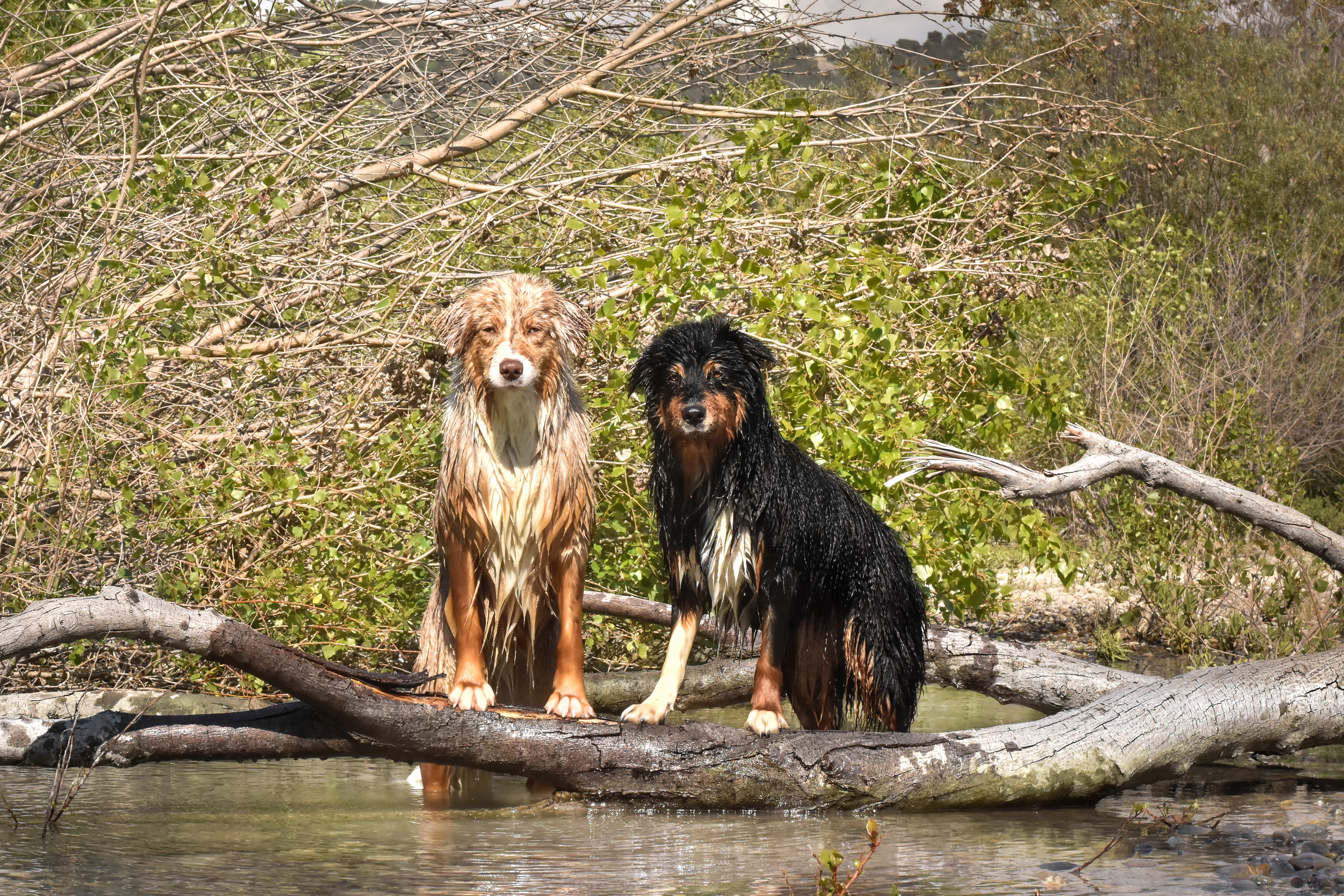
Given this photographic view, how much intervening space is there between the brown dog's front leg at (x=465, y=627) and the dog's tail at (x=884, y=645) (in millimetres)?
1610

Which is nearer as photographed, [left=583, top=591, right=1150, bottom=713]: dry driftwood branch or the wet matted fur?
the wet matted fur

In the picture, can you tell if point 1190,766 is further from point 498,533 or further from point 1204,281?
point 1204,281

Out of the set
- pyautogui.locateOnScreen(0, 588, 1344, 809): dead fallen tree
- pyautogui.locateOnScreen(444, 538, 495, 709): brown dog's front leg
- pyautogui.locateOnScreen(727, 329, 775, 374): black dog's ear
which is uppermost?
pyautogui.locateOnScreen(727, 329, 775, 374): black dog's ear

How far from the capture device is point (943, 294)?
8.48m

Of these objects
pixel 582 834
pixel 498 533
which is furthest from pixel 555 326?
pixel 582 834

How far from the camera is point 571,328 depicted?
555cm

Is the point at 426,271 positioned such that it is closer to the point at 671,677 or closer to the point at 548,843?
the point at 671,677

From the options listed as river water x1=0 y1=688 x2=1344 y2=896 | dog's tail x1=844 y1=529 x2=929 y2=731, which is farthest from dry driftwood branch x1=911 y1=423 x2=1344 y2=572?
river water x1=0 y1=688 x2=1344 y2=896

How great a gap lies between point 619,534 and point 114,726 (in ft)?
11.6

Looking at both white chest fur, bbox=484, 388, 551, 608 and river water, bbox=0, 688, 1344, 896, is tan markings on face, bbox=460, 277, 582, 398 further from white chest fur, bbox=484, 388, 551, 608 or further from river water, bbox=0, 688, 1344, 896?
river water, bbox=0, 688, 1344, 896

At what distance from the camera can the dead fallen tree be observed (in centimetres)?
490

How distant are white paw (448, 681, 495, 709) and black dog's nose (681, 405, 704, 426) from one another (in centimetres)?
135

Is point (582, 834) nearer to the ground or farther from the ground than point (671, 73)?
nearer to the ground

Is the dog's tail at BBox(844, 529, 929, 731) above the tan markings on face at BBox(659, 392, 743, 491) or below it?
below
